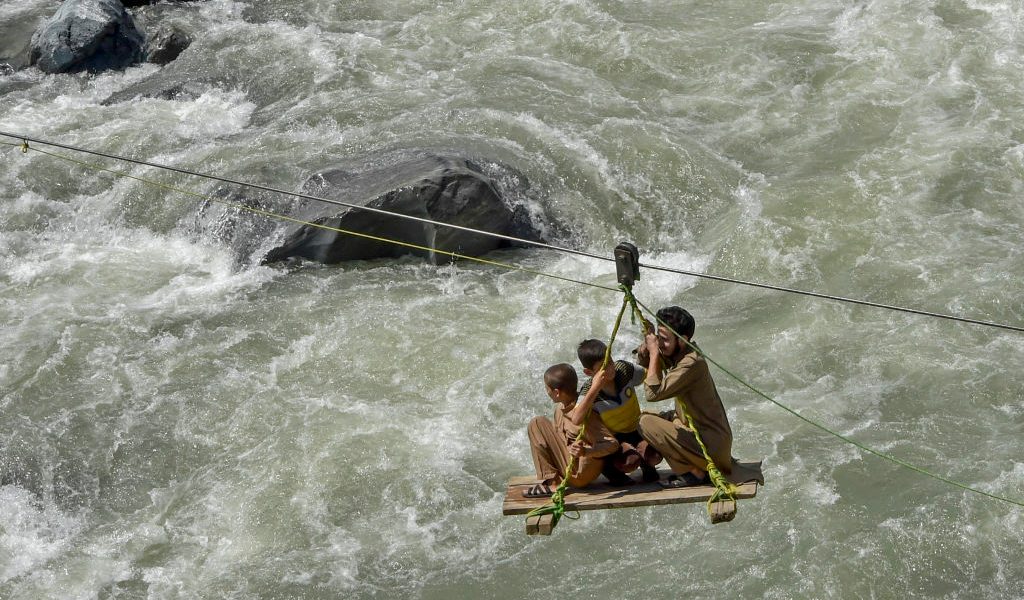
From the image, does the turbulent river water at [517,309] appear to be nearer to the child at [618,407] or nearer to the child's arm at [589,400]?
the child at [618,407]

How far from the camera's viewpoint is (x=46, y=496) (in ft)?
27.7

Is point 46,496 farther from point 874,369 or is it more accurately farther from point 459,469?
point 874,369

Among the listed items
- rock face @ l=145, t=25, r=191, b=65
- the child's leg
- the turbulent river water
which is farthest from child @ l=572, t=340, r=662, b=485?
rock face @ l=145, t=25, r=191, b=65

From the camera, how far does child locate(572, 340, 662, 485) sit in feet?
19.4

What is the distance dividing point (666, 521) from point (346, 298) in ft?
12.9

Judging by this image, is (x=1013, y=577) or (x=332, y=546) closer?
(x=1013, y=577)

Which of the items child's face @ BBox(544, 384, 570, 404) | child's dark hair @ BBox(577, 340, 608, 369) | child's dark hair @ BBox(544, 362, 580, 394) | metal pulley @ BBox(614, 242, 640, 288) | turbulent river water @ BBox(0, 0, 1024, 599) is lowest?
turbulent river water @ BBox(0, 0, 1024, 599)

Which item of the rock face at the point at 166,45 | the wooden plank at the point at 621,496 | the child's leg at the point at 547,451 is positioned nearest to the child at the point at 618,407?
the wooden plank at the point at 621,496

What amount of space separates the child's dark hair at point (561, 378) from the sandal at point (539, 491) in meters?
0.60

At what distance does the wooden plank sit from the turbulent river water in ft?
4.87

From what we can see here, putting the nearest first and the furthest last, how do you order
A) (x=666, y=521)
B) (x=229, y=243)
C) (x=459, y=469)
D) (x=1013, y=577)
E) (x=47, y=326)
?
(x=1013, y=577), (x=666, y=521), (x=459, y=469), (x=47, y=326), (x=229, y=243)

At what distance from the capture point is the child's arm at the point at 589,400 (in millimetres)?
5844

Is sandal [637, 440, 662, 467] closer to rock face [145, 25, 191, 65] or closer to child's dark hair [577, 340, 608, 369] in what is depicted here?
child's dark hair [577, 340, 608, 369]

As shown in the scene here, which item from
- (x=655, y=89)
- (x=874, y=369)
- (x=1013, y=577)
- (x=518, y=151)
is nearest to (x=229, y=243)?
(x=518, y=151)
